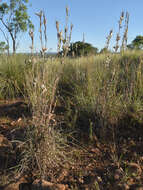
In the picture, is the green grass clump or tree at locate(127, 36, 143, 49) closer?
the green grass clump

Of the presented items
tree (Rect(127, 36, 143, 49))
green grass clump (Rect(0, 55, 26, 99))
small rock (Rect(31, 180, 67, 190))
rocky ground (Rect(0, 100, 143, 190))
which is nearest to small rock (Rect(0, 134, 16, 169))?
rocky ground (Rect(0, 100, 143, 190))

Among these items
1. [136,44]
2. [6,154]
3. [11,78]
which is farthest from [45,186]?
[136,44]

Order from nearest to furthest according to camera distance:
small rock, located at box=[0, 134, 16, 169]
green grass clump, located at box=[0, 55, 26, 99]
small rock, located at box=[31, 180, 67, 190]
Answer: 1. small rock, located at box=[31, 180, 67, 190]
2. small rock, located at box=[0, 134, 16, 169]
3. green grass clump, located at box=[0, 55, 26, 99]

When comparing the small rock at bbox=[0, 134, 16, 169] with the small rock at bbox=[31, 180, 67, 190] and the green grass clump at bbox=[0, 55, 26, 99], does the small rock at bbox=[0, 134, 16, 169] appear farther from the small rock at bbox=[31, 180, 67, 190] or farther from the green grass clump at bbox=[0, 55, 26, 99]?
the green grass clump at bbox=[0, 55, 26, 99]

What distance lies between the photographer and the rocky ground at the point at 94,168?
1222 millimetres

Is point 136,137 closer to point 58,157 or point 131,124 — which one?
point 131,124

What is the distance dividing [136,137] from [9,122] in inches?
58.0

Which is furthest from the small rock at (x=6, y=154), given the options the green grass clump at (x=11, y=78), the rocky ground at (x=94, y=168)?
the green grass clump at (x=11, y=78)

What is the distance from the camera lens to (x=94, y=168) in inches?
55.9

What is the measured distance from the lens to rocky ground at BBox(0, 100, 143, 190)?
1.22 m

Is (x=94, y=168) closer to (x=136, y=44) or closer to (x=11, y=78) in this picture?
(x=11, y=78)

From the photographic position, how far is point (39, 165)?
4.32 ft

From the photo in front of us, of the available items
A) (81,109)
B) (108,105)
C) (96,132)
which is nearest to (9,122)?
(81,109)

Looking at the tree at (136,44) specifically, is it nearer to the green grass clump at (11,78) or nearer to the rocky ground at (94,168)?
the green grass clump at (11,78)
